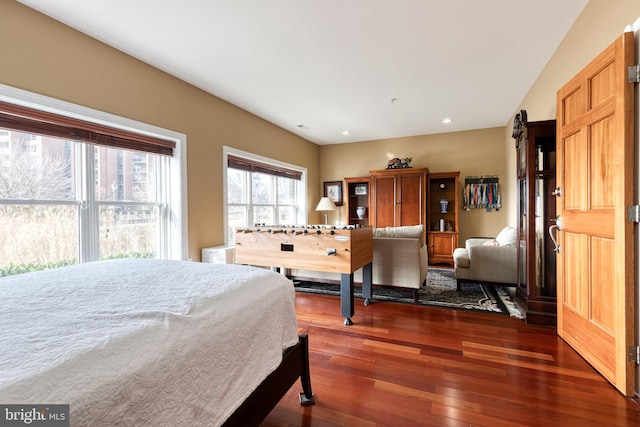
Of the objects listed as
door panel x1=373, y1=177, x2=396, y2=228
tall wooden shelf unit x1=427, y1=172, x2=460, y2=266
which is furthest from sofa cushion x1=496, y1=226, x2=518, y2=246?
door panel x1=373, y1=177, x2=396, y2=228

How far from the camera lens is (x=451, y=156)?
228 inches

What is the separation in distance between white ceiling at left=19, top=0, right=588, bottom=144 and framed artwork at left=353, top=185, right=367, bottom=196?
92.8 inches

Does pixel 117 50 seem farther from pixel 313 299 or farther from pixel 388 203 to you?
pixel 388 203


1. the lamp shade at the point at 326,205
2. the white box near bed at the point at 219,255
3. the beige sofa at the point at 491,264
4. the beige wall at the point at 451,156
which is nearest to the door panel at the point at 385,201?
the beige wall at the point at 451,156

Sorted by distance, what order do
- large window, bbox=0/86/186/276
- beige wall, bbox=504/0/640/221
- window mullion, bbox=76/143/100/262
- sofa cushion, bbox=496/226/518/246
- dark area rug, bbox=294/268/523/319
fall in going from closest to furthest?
1. beige wall, bbox=504/0/640/221
2. large window, bbox=0/86/186/276
3. window mullion, bbox=76/143/100/262
4. dark area rug, bbox=294/268/523/319
5. sofa cushion, bbox=496/226/518/246

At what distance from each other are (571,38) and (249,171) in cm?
408

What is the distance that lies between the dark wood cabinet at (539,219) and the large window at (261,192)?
11.6ft

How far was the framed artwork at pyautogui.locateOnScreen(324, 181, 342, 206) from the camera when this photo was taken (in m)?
6.70

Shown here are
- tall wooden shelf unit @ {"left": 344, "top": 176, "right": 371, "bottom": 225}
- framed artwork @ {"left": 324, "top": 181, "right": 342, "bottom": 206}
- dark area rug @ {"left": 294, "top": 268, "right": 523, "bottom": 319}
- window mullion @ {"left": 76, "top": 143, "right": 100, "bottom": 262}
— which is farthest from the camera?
framed artwork @ {"left": 324, "top": 181, "right": 342, "bottom": 206}

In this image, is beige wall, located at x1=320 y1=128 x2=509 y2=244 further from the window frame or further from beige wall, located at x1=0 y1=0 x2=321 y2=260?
beige wall, located at x1=0 y1=0 x2=321 y2=260

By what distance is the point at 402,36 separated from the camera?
2.52 metres

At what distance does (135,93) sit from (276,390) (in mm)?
3033

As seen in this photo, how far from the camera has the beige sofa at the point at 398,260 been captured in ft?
10.6

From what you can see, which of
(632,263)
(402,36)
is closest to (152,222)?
(402,36)
